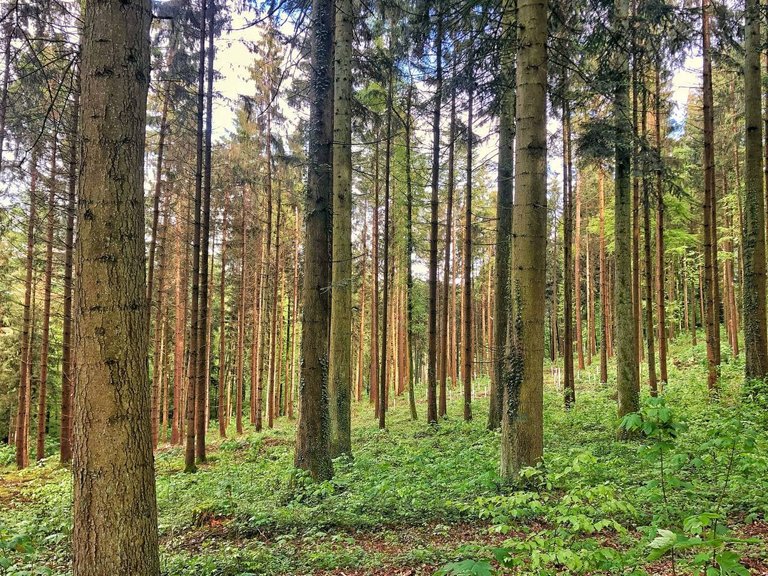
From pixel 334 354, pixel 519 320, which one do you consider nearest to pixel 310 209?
pixel 334 354

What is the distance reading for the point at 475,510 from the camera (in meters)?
5.04

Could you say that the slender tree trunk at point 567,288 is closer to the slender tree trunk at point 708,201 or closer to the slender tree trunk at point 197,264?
the slender tree trunk at point 708,201

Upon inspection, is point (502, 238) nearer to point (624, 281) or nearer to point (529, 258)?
→ point (624, 281)

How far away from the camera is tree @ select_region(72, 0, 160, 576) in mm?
2480

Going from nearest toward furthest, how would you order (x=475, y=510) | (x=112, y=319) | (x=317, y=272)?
(x=112, y=319) → (x=475, y=510) → (x=317, y=272)

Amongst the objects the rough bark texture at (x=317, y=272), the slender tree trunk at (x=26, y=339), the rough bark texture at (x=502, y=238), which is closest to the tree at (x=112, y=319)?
the rough bark texture at (x=317, y=272)

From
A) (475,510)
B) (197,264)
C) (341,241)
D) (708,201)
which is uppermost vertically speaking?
(708,201)

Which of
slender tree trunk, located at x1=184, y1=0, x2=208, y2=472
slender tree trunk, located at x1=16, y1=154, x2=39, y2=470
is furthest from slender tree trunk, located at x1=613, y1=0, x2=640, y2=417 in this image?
slender tree trunk, located at x1=16, y1=154, x2=39, y2=470

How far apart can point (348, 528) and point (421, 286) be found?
28.1 meters

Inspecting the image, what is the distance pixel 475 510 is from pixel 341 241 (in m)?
4.87

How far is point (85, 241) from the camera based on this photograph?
254 cm

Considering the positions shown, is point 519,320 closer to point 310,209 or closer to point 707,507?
point 707,507

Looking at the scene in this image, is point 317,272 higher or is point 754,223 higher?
point 754,223

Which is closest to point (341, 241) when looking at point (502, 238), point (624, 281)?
point (502, 238)
